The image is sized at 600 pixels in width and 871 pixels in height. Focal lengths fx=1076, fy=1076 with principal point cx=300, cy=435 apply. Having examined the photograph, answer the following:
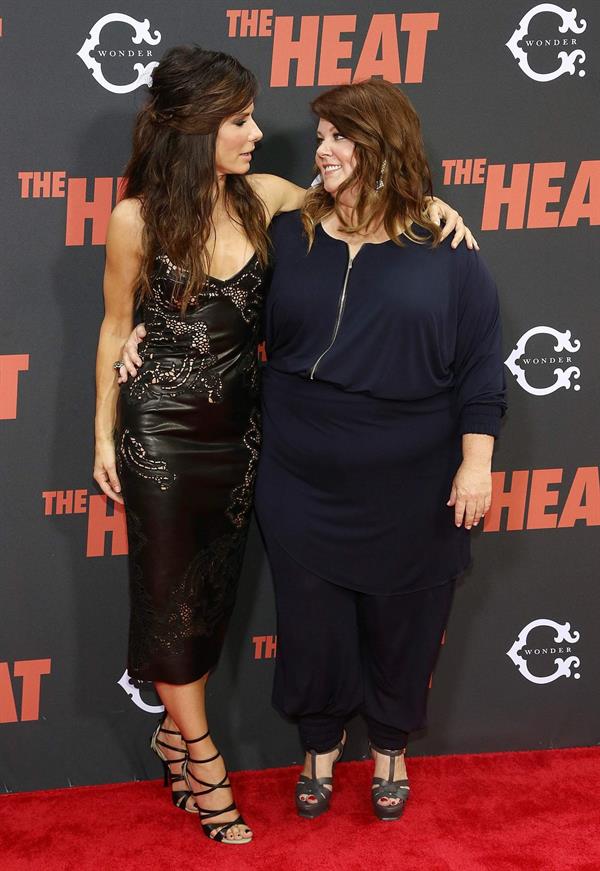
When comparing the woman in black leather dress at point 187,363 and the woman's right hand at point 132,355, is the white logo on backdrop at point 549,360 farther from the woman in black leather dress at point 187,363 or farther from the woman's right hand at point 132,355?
the woman's right hand at point 132,355

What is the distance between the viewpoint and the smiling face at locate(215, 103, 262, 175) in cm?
240

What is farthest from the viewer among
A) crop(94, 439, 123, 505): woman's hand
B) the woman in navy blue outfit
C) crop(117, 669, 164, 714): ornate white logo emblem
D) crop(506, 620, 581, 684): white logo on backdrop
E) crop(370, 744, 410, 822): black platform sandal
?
crop(506, 620, 581, 684): white logo on backdrop

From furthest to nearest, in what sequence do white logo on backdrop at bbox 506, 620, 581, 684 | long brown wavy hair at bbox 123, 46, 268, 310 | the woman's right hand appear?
white logo on backdrop at bbox 506, 620, 581, 684, the woman's right hand, long brown wavy hair at bbox 123, 46, 268, 310

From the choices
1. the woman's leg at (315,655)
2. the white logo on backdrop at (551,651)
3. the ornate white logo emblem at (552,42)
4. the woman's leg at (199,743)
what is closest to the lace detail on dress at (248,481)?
the woman's leg at (315,655)

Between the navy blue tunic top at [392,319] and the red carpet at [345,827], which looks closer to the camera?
the navy blue tunic top at [392,319]

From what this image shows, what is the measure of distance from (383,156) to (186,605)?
1.18 meters

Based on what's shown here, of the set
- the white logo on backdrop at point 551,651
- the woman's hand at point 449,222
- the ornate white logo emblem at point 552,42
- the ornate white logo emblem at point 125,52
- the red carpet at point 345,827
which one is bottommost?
the red carpet at point 345,827

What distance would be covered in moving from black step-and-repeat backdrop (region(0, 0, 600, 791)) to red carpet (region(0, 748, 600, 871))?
115 mm

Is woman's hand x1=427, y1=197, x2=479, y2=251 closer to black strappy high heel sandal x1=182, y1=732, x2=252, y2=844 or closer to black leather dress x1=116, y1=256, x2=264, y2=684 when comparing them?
black leather dress x1=116, y1=256, x2=264, y2=684

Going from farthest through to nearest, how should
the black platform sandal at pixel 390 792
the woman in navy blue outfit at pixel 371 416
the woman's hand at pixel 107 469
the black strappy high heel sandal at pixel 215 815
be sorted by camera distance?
1. the black platform sandal at pixel 390 792
2. the black strappy high heel sandal at pixel 215 815
3. the woman's hand at pixel 107 469
4. the woman in navy blue outfit at pixel 371 416

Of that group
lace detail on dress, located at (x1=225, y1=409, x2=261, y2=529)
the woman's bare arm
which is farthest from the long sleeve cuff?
the woman's bare arm

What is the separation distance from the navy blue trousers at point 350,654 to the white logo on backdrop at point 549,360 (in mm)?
645

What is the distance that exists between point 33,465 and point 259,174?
0.97 metres

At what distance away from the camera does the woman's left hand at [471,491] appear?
2.60 m
